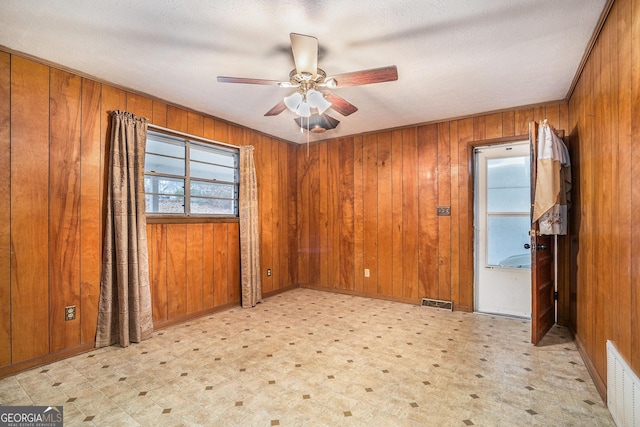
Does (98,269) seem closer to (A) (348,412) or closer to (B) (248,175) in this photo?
(B) (248,175)

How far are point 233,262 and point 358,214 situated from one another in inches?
80.1

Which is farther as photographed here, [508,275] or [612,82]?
[508,275]

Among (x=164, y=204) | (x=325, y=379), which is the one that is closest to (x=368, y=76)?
(x=325, y=379)

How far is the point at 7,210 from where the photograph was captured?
2.34 meters

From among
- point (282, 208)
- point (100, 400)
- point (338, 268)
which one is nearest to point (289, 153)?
point (282, 208)

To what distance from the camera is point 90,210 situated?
9.18ft

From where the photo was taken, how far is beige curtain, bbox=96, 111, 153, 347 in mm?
2842

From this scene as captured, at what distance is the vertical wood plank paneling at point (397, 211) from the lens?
438 cm

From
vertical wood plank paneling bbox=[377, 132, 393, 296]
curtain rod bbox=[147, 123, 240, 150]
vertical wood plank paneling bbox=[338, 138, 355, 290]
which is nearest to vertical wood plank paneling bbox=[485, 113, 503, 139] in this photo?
vertical wood plank paneling bbox=[377, 132, 393, 296]

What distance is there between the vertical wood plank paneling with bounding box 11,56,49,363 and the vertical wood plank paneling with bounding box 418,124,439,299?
4126 mm

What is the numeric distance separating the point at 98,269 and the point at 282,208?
9.01ft

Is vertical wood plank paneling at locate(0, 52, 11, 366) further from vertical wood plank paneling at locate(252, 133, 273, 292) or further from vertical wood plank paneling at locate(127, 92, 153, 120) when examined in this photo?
vertical wood plank paneling at locate(252, 133, 273, 292)

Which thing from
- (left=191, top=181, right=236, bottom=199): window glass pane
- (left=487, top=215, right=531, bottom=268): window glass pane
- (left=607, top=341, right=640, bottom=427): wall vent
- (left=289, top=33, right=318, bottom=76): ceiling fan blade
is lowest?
(left=607, top=341, right=640, bottom=427): wall vent

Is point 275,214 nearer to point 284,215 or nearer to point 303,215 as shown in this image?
point 284,215
